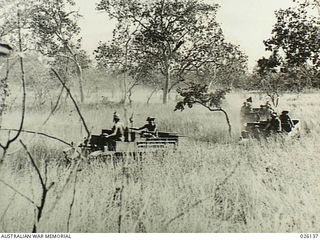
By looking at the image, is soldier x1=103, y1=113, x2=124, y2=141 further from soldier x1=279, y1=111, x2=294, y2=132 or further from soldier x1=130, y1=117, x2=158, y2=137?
soldier x1=279, y1=111, x2=294, y2=132

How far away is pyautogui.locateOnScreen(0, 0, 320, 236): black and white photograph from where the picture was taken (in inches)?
82.5

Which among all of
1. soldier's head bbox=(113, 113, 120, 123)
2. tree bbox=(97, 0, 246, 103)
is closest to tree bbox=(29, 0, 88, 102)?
tree bbox=(97, 0, 246, 103)

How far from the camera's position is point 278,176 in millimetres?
2135

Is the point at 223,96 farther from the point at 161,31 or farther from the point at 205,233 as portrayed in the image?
the point at 205,233

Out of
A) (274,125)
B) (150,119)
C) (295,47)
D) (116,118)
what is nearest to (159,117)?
(150,119)

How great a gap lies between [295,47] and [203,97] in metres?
0.42

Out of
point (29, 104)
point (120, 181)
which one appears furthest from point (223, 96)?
point (29, 104)

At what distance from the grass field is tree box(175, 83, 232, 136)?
0.03 meters

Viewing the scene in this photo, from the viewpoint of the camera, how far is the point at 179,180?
2.11 metres

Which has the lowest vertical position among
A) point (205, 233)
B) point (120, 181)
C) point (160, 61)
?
point (205, 233)

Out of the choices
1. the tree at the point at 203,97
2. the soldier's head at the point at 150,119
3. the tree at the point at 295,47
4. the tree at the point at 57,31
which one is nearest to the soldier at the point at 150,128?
the soldier's head at the point at 150,119

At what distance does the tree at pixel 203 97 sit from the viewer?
2143mm

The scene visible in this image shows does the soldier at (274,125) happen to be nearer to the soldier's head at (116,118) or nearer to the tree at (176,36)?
the tree at (176,36)

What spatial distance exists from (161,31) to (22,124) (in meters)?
0.65
